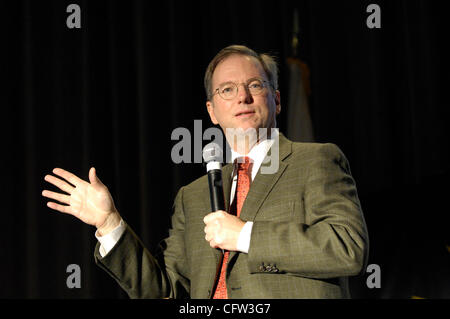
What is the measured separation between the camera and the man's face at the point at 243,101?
1908 mm

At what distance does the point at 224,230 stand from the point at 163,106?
2.46 meters

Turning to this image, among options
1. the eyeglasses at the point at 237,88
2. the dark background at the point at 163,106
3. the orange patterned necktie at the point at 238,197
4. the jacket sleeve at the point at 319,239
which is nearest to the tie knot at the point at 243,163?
the orange patterned necktie at the point at 238,197

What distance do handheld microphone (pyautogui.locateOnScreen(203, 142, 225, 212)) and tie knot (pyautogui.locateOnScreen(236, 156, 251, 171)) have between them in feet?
0.50

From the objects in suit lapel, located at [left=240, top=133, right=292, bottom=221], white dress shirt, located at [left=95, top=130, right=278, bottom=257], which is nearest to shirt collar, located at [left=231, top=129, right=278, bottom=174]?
white dress shirt, located at [left=95, top=130, right=278, bottom=257]

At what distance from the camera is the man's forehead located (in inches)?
77.6

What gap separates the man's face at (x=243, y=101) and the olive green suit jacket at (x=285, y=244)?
117mm

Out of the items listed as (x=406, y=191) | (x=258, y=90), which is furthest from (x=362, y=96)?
(x=258, y=90)

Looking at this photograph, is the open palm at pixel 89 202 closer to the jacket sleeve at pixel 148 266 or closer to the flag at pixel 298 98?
the jacket sleeve at pixel 148 266

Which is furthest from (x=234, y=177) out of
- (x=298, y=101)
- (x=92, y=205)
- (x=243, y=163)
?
(x=298, y=101)

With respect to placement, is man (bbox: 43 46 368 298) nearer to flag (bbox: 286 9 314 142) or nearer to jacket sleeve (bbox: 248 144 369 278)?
jacket sleeve (bbox: 248 144 369 278)

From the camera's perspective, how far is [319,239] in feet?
4.94

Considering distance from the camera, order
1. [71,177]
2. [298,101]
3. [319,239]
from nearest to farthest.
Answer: [319,239] < [71,177] < [298,101]

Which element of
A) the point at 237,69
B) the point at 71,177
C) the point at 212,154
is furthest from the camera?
the point at 237,69

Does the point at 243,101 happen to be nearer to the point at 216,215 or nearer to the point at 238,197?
the point at 238,197
